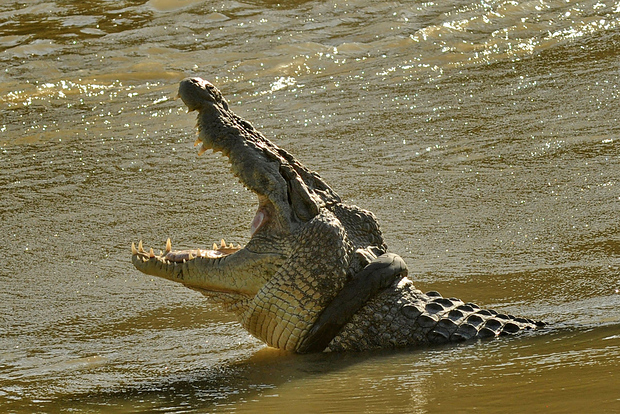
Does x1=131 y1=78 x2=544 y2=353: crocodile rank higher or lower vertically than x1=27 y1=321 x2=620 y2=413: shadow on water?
higher

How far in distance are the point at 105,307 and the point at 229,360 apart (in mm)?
1165

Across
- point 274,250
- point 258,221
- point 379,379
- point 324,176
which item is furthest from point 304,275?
point 324,176

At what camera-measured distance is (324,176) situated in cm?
712

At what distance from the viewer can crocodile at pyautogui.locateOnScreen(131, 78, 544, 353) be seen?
13.0 feet

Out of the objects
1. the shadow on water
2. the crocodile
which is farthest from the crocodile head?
the shadow on water

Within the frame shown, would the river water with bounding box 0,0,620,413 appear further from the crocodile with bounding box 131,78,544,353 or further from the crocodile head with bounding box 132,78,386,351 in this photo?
the crocodile head with bounding box 132,78,386,351

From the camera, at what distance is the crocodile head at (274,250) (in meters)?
3.94

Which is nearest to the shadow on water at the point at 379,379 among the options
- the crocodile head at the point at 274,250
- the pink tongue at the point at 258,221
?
the crocodile head at the point at 274,250

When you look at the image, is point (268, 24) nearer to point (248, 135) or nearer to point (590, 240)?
point (590, 240)

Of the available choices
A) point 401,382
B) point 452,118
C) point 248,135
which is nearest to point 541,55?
point 452,118

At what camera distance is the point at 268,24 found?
37.7 feet

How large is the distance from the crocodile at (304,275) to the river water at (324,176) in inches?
6.2

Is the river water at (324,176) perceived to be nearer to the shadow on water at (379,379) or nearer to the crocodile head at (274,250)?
the shadow on water at (379,379)

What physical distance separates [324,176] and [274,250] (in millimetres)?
3140
